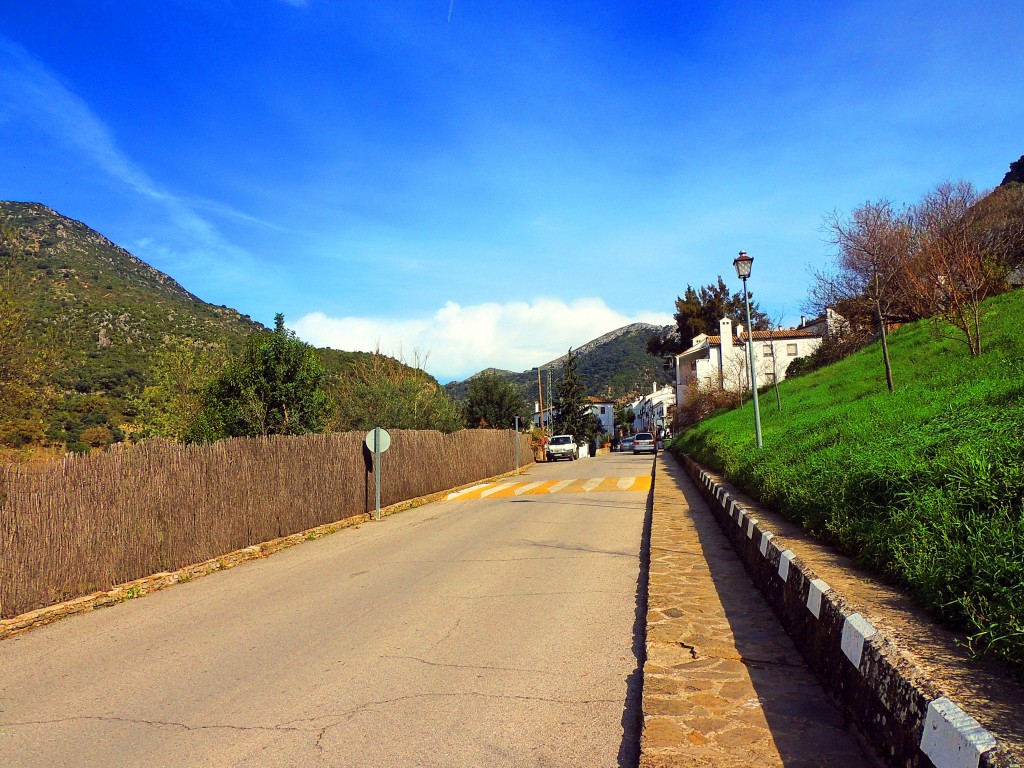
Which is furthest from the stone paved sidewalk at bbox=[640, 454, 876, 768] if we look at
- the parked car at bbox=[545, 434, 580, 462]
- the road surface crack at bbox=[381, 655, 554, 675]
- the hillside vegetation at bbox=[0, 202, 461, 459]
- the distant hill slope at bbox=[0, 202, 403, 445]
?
the parked car at bbox=[545, 434, 580, 462]

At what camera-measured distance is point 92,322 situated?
135 feet

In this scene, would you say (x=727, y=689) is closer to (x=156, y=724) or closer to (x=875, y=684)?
(x=875, y=684)

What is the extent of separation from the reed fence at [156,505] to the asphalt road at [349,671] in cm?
63

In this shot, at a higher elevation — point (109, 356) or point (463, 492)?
point (109, 356)

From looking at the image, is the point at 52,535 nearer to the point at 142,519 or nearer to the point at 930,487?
the point at 142,519

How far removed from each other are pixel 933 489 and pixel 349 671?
428cm

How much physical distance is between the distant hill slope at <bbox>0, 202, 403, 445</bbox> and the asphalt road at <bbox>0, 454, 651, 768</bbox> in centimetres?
757

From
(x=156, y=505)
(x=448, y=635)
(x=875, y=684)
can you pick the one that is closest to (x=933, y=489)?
(x=875, y=684)

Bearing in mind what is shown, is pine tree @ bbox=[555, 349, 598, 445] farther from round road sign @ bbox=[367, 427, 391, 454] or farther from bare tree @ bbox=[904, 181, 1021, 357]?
round road sign @ bbox=[367, 427, 391, 454]

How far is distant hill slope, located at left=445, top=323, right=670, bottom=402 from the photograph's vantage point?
5896 inches

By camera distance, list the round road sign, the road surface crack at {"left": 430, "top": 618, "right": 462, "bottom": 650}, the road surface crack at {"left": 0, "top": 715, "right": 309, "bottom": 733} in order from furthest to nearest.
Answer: the round road sign, the road surface crack at {"left": 430, "top": 618, "right": 462, "bottom": 650}, the road surface crack at {"left": 0, "top": 715, "right": 309, "bottom": 733}

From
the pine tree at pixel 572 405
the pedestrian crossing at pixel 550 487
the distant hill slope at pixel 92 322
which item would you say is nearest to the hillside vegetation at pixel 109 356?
the distant hill slope at pixel 92 322

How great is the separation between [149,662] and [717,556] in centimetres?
607

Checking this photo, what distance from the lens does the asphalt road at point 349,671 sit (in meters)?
3.63
